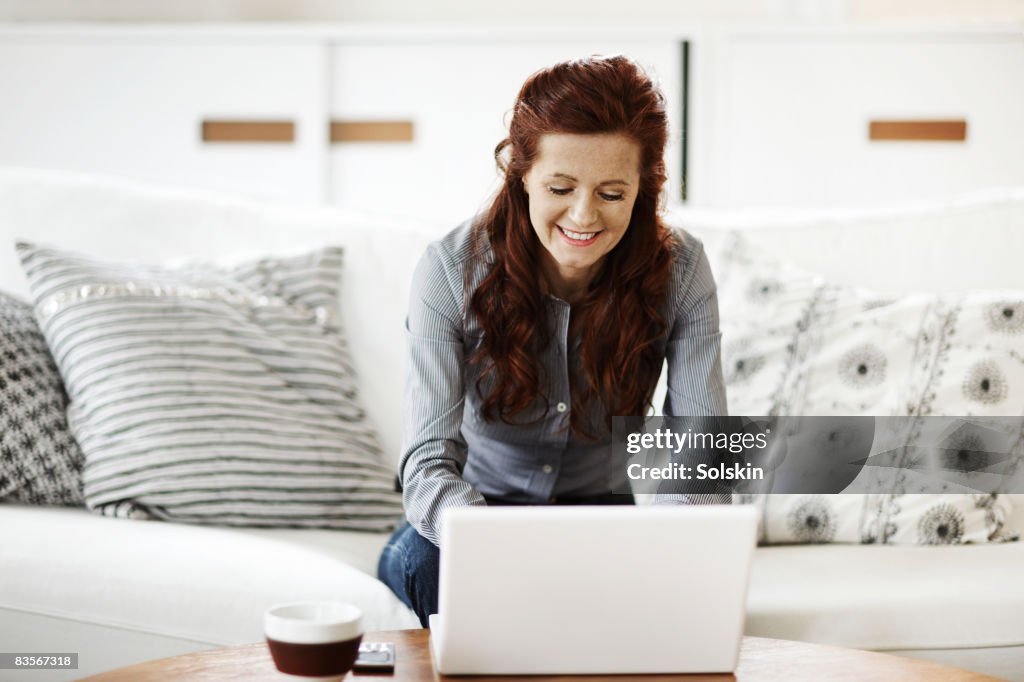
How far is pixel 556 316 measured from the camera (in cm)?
147

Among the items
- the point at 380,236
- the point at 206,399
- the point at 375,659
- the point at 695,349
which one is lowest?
the point at 375,659

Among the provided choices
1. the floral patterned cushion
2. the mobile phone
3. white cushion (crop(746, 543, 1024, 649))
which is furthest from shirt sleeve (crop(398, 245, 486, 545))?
the floral patterned cushion

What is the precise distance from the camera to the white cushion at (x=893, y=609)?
1.35 metres

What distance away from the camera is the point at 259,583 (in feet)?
4.58

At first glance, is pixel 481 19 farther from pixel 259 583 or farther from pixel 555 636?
Result: pixel 555 636

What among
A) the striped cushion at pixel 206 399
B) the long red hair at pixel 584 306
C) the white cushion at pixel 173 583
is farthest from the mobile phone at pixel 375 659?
the striped cushion at pixel 206 399

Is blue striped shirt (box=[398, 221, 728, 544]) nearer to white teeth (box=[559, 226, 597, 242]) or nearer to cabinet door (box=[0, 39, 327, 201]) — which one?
white teeth (box=[559, 226, 597, 242])

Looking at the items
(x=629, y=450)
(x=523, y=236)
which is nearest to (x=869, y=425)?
(x=629, y=450)

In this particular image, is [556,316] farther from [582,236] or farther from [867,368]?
[867,368]

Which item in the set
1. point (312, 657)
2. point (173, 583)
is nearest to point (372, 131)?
point (173, 583)

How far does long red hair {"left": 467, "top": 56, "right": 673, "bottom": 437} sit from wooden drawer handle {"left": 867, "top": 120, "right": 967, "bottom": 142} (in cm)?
178

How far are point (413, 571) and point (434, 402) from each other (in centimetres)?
21

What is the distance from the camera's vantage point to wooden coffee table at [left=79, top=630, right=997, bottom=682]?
3.02 ft

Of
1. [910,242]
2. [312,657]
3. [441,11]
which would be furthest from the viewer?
[441,11]
